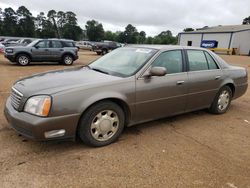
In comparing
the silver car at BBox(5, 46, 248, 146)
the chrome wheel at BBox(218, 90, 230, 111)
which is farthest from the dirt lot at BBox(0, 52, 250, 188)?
the chrome wheel at BBox(218, 90, 230, 111)

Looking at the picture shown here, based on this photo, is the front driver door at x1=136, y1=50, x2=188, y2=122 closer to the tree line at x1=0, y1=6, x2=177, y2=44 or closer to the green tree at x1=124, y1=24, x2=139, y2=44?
the tree line at x1=0, y1=6, x2=177, y2=44

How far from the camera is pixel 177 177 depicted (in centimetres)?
294

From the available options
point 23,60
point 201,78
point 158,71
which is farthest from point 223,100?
point 23,60

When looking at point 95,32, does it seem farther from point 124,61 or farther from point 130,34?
point 124,61

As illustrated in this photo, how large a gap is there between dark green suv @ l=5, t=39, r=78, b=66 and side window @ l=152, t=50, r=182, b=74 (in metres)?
11.1

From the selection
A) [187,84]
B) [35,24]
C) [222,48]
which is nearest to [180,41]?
[222,48]

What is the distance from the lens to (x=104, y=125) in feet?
11.8

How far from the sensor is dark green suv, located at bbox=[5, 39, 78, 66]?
13.4 metres

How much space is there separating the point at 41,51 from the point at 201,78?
37.1 ft

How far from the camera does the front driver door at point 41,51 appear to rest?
45.2ft

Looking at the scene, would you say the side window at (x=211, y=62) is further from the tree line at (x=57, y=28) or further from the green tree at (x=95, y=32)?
the green tree at (x=95, y=32)

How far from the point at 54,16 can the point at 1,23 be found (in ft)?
72.4

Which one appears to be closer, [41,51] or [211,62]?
[211,62]

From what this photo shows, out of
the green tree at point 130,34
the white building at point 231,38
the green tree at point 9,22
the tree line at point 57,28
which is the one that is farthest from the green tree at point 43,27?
the white building at point 231,38
